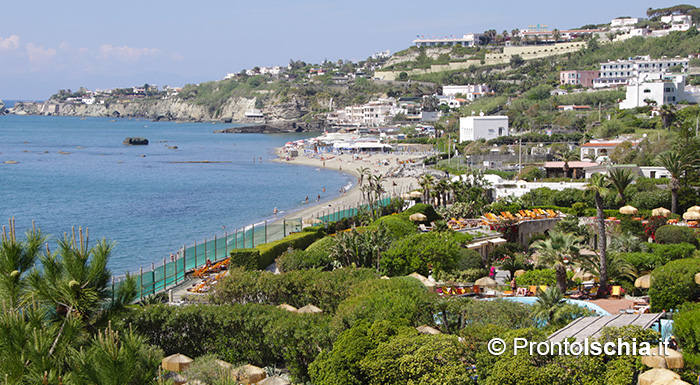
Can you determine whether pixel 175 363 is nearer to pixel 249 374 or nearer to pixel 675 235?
pixel 249 374

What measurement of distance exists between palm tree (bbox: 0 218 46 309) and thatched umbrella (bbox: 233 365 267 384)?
4.81 m

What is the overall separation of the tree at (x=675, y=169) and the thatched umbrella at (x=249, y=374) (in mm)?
23452

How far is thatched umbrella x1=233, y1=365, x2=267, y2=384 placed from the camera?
43.9ft

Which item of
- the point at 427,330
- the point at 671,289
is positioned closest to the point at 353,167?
the point at 671,289

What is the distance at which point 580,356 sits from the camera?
11.9m

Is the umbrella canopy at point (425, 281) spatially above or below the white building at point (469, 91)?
below

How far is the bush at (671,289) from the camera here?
1667 centimetres

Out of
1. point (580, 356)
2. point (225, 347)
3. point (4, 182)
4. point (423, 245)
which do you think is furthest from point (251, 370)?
point (4, 182)

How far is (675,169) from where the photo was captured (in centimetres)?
3059

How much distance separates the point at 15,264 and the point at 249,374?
5.28 meters

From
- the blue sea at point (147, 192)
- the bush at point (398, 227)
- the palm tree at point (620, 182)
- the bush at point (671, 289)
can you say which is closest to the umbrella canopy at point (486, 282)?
the bush at point (671, 289)

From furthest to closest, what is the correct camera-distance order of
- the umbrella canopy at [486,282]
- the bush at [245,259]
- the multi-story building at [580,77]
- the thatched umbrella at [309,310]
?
1. the multi-story building at [580,77]
2. the bush at [245,259]
3. the umbrella canopy at [486,282]
4. the thatched umbrella at [309,310]

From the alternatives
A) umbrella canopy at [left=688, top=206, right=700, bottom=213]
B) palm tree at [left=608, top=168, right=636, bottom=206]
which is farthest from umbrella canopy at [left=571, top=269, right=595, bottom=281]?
palm tree at [left=608, top=168, right=636, bottom=206]

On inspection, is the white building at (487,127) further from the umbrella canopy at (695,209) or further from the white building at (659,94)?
the umbrella canopy at (695,209)
